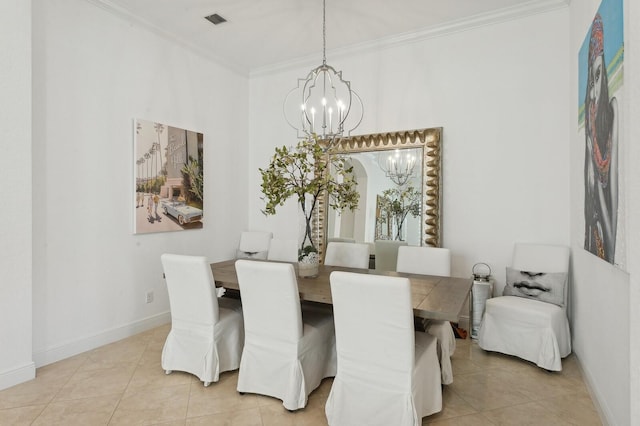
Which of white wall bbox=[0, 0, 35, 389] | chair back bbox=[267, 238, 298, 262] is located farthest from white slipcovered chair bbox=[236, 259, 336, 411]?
white wall bbox=[0, 0, 35, 389]

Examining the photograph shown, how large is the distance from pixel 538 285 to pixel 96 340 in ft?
12.6

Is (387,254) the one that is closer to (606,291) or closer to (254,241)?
(254,241)

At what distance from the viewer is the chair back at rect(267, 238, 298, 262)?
3.70 m

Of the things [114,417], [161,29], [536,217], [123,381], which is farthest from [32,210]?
[536,217]

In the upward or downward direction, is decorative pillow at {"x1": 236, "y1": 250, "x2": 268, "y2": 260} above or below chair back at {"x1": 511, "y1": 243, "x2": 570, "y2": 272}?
below

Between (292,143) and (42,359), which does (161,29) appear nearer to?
(292,143)

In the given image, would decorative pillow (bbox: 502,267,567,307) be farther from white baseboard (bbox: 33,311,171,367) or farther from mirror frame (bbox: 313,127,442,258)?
white baseboard (bbox: 33,311,171,367)

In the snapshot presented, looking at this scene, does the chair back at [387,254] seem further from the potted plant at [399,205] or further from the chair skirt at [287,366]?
the chair skirt at [287,366]

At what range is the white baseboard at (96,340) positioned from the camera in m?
2.86

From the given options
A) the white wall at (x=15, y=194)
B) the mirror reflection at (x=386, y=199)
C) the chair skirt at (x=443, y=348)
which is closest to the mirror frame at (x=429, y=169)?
the mirror reflection at (x=386, y=199)

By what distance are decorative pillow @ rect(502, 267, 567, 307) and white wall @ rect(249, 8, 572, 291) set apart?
29 centimetres

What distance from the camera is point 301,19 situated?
11.9 ft

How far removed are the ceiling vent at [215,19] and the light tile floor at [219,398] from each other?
3195mm

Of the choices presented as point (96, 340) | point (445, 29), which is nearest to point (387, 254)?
point (445, 29)
